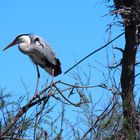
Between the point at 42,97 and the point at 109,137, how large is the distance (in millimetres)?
819

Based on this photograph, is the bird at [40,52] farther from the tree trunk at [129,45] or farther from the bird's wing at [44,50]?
the tree trunk at [129,45]

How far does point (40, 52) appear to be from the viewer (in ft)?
24.0

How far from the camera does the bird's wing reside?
7.30 m

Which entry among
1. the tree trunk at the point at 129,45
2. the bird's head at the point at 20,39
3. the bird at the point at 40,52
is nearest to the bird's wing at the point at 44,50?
the bird at the point at 40,52

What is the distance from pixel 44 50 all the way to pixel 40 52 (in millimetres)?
57

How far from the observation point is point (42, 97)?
18.6 ft

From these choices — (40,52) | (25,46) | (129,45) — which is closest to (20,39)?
(25,46)

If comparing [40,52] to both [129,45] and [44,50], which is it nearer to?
[44,50]

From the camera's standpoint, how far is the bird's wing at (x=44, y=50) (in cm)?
730

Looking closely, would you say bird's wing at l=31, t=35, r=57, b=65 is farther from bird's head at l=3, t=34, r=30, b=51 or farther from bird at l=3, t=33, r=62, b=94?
bird's head at l=3, t=34, r=30, b=51

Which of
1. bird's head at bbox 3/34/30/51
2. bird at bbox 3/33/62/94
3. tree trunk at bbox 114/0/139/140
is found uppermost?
tree trunk at bbox 114/0/139/140

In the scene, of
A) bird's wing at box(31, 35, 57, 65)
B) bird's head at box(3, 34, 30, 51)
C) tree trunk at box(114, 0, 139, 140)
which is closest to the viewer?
bird's wing at box(31, 35, 57, 65)

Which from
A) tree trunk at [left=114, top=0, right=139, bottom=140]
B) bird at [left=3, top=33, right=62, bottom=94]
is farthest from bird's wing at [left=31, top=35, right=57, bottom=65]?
tree trunk at [left=114, top=0, right=139, bottom=140]

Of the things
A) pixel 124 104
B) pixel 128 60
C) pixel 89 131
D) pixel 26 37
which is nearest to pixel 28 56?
pixel 26 37
